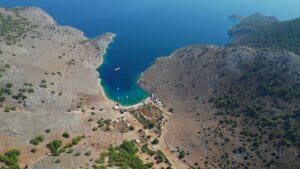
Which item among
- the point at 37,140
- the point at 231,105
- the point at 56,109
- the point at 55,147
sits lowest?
the point at 55,147

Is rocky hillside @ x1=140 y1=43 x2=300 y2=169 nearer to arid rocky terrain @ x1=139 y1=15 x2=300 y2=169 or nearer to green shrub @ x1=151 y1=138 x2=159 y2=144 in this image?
arid rocky terrain @ x1=139 y1=15 x2=300 y2=169

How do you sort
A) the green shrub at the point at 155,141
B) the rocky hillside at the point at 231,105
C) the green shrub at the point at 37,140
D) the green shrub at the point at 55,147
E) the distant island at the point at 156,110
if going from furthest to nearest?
1. the green shrub at the point at 155,141
2. the rocky hillside at the point at 231,105
3. the distant island at the point at 156,110
4. the green shrub at the point at 37,140
5. the green shrub at the point at 55,147

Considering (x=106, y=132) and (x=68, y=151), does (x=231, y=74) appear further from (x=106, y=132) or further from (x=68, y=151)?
(x=68, y=151)

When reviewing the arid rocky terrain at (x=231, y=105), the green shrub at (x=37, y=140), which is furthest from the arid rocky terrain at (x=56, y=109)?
the arid rocky terrain at (x=231, y=105)

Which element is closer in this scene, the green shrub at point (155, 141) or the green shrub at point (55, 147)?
the green shrub at point (55, 147)

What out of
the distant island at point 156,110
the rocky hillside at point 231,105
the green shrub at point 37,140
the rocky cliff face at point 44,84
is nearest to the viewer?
the green shrub at point 37,140

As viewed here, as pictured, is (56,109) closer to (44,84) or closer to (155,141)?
(44,84)

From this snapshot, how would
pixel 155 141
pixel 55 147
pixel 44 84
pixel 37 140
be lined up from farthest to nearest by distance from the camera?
pixel 44 84
pixel 155 141
pixel 37 140
pixel 55 147

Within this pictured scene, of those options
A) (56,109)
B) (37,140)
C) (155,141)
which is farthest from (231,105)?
Result: (37,140)

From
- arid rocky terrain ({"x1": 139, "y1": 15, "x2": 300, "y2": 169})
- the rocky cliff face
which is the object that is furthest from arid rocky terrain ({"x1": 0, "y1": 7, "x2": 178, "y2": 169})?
arid rocky terrain ({"x1": 139, "y1": 15, "x2": 300, "y2": 169})

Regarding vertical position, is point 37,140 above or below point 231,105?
below

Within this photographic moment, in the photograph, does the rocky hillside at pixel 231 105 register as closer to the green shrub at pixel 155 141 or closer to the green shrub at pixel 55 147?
the green shrub at pixel 155 141
